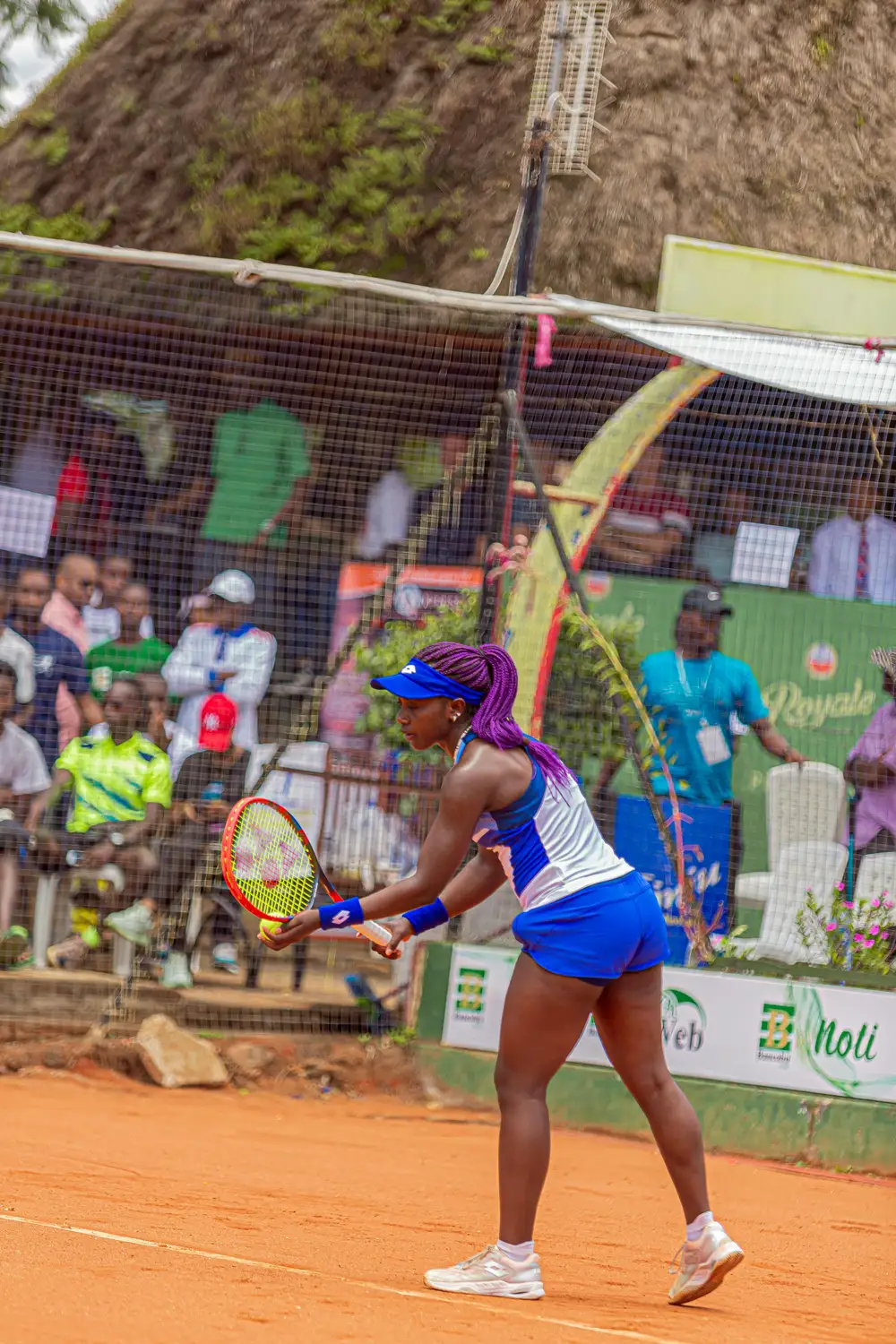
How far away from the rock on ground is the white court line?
3210 mm

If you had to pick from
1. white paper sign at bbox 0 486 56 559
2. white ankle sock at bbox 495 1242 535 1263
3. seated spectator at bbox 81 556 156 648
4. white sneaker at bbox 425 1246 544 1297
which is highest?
white paper sign at bbox 0 486 56 559

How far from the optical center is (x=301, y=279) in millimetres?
7934

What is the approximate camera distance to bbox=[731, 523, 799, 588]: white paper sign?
862 cm

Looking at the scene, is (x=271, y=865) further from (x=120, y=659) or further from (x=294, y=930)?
(x=120, y=659)

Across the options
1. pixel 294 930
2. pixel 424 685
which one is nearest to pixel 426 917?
pixel 294 930

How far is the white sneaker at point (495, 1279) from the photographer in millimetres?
4152

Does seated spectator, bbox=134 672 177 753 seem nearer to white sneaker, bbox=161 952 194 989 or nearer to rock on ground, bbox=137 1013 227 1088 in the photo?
white sneaker, bbox=161 952 194 989

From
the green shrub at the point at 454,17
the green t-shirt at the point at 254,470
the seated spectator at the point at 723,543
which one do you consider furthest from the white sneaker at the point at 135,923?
the green shrub at the point at 454,17

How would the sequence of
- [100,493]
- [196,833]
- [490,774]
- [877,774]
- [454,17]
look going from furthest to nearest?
[454,17], [100,493], [196,833], [877,774], [490,774]

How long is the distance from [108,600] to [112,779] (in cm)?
140

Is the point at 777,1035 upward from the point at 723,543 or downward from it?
downward

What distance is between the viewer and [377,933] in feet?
14.0

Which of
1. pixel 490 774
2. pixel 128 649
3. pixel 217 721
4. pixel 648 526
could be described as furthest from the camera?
pixel 128 649

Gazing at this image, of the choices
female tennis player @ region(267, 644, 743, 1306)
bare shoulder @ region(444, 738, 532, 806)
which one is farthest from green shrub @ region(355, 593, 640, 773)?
bare shoulder @ region(444, 738, 532, 806)
